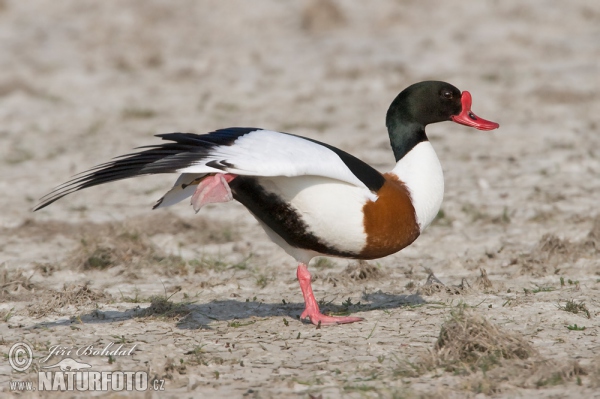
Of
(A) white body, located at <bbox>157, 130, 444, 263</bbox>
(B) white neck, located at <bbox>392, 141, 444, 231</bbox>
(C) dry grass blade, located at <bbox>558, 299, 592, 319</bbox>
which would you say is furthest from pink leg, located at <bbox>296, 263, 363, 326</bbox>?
(C) dry grass blade, located at <bbox>558, 299, 592, 319</bbox>

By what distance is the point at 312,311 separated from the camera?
226 inches

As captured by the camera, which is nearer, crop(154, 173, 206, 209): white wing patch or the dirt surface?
the dirt surface

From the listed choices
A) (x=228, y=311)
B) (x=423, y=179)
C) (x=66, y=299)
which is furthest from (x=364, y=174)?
(x=66, y=299)

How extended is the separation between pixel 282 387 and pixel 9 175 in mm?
6182

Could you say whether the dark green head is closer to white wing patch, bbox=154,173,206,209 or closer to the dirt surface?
the dirt surface

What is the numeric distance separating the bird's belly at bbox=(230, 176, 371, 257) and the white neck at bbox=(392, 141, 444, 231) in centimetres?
47

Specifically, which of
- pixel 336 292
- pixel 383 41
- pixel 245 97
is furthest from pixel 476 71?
pixel 336 292

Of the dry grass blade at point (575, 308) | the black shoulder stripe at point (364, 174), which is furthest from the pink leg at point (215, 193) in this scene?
the dry grass blade at point (575, 308)

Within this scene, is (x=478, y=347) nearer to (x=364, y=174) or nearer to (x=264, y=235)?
(x=364, y=174)

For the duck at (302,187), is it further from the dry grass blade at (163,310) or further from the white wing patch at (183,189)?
the dry grass blade at (163,310)

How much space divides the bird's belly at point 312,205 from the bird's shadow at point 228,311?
29.7 inches

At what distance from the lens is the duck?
4996 mm

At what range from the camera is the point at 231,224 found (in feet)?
27.7

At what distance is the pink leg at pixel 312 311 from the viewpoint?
5719 millimetres
